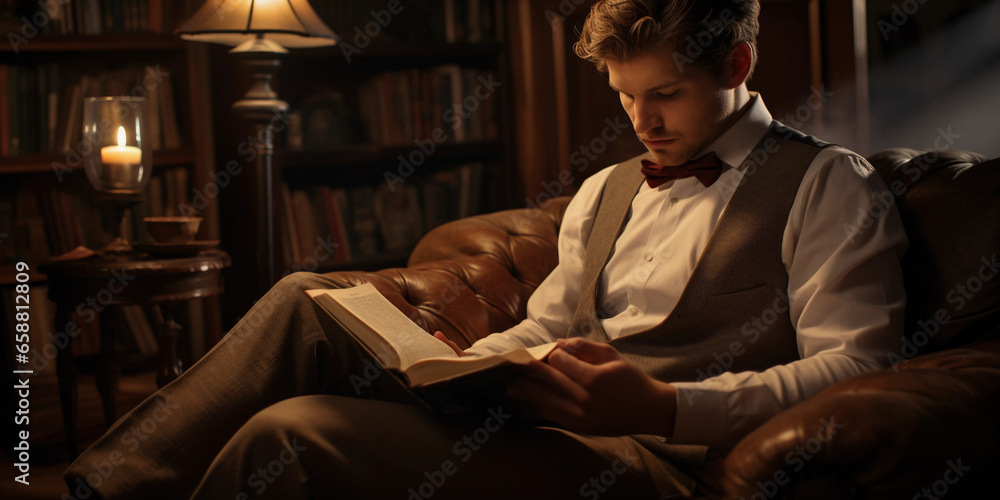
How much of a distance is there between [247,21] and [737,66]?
4.46ft

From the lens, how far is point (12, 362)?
8.23 feet

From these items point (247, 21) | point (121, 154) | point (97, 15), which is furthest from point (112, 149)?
point (97, 15)

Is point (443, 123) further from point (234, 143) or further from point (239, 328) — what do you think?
point (239, 328)

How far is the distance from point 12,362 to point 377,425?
79.3 inches

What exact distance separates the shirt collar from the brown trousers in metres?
0.49

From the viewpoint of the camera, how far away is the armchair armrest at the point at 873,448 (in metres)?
0.78

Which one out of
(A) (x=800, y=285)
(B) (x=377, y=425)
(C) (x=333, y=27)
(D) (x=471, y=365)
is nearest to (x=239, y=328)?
(B) (x=377, y=425)

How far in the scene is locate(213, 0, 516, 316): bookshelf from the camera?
2.83 meters

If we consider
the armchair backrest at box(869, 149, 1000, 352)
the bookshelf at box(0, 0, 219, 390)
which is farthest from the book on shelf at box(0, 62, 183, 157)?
the armchair backrest at box(869, 149, 1000, 352)

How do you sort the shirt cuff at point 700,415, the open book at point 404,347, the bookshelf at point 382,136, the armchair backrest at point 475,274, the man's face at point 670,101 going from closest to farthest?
the open book at point 404,347 → the shirt cuff at point 700,415 → the man's face at point 670,101 → the armchair backrest at point 475,274 → the bookshelf at point 382,136

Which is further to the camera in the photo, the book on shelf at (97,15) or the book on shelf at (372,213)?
the book on shelf at (372,213)

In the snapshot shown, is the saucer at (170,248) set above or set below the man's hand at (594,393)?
above

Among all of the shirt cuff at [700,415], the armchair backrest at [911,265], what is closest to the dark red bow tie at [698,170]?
the armchair backrest at [911,265]

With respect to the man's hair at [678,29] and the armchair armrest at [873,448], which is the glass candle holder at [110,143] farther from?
the armchair armrest at [873,448]
